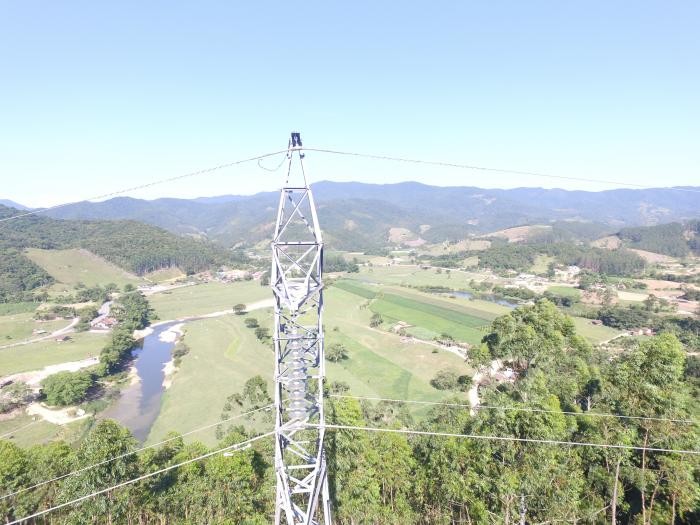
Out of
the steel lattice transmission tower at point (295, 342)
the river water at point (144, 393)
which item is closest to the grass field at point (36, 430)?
the river water at point (144, 393)

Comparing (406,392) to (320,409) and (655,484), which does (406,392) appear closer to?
(655,484)

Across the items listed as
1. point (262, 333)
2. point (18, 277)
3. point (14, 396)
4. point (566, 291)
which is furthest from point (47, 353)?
point (566, 291)

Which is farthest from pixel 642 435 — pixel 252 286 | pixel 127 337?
pixel 252 286

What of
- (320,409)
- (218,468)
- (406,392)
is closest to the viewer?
(320,409)

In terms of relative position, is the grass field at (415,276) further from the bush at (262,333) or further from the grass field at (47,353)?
the grass field at (47,353)

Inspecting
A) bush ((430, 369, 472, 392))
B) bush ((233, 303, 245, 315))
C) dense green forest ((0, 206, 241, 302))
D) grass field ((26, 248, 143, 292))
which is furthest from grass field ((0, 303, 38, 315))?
bush ((430, 369, 472, 392))

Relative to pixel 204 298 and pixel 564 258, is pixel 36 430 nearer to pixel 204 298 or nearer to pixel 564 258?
pixel 204 298
